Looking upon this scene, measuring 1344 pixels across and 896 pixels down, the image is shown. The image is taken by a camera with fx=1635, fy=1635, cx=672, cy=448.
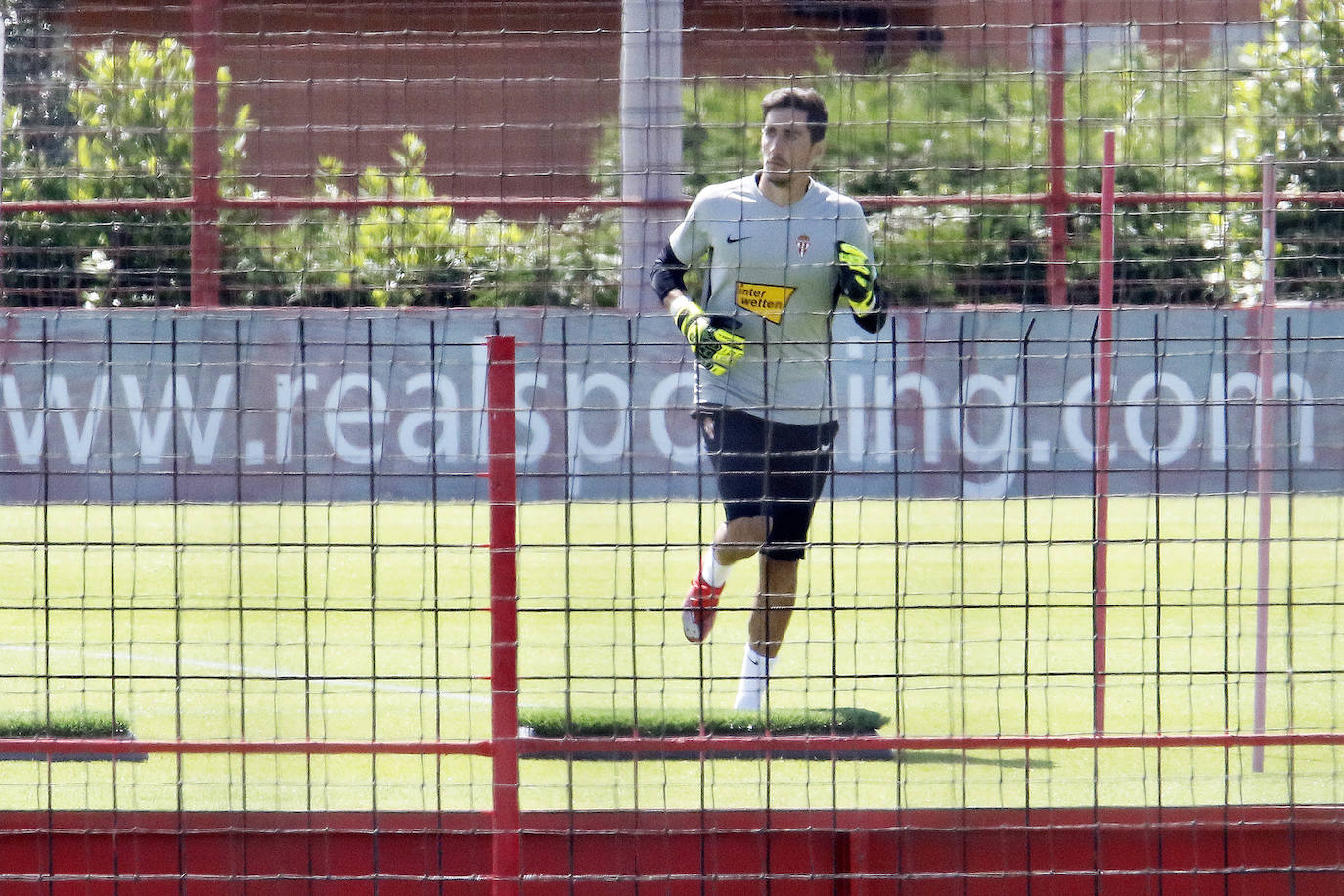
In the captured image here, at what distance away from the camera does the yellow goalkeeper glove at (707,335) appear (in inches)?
200

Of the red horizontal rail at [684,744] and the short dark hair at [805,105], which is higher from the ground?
the short dark hair at [805,105]

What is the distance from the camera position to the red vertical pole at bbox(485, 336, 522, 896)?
3.61m

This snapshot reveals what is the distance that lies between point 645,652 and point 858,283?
6.61ft

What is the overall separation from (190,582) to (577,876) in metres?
4.52

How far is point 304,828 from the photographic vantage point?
154 inches

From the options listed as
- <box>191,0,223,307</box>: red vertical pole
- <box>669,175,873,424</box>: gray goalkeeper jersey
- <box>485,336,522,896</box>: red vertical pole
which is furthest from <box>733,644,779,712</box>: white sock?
<box>191,0,223,307</box>: red vertical pole

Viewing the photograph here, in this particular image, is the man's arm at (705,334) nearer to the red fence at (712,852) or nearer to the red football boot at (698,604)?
the red football boot at (698,604)

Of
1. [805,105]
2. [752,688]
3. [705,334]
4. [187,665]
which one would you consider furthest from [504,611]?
[187,665]

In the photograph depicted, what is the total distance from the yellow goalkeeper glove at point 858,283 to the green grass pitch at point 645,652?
664 millimetres

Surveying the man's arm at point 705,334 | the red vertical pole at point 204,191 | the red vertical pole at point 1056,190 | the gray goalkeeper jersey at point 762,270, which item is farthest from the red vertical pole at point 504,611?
the red vertical pole at point 1056,190

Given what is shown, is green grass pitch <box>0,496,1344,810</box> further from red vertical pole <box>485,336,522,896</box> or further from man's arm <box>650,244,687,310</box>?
man's arm <box>650,244,687,310</box>

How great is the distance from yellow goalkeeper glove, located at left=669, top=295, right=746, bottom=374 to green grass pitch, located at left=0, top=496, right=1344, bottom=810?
658 millimetres

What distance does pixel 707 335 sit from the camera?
16.7 ft

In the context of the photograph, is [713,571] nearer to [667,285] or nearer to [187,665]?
[667,285]
